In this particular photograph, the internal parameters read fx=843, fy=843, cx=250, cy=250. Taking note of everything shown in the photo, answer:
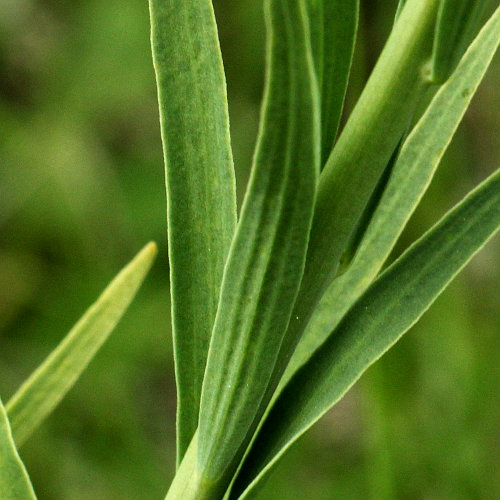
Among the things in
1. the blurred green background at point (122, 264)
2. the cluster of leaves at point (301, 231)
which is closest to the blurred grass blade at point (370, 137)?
the cluster of leaves at point (301, 231)

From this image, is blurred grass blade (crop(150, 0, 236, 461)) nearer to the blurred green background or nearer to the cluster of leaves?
the cluster of leaves

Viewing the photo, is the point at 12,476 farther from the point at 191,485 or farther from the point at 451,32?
the point at 451,32

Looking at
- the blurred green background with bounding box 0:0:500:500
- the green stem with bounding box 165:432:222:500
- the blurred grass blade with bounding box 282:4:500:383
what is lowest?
the blurred green background with bounding box 0:0:500:500

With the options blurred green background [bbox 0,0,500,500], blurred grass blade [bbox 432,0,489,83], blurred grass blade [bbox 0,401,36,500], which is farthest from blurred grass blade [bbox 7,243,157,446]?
blurred green background [bbox 0,0,500,500]

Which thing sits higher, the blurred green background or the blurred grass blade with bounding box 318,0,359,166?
the blurred grass blade with bounding box 318,0,359,166

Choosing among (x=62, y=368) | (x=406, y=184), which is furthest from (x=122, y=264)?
(x=406, y=184)

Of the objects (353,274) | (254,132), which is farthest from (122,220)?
(353,274)

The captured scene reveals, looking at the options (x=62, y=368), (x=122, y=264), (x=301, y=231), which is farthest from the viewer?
(x=122, y=264)
